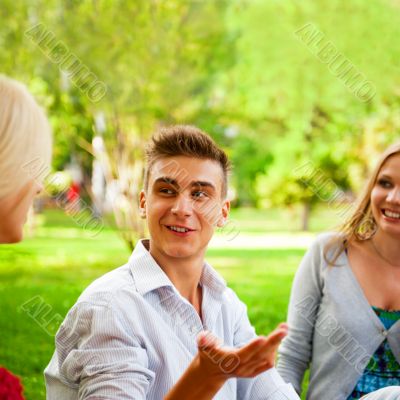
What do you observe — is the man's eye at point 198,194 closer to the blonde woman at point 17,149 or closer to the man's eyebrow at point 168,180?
the man's eyebrow at point 168,180

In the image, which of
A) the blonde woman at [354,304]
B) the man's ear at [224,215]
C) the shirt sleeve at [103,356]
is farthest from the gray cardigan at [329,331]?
the shirt sleeve at [103,356]

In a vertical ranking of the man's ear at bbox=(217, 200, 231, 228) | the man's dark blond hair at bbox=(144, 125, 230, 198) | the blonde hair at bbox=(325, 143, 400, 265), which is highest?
the man's dark blond hair at bbox=(144, 125, 230, 198)

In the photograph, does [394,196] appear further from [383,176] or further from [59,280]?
[59,280]

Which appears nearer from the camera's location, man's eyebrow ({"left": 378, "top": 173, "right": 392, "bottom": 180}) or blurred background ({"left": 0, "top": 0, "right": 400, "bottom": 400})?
man's eyebrow ({"left": 378, "top": 173, "right": 392, "bottom": 180})

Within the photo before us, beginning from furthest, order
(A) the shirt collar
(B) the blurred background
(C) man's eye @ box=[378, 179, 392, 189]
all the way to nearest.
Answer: (B) the blurred background → (C) man's eye @ box=[378, 179, 392, 189] → (A) the shirt collar

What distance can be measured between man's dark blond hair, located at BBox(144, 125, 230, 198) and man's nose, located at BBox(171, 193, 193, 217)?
107 mm

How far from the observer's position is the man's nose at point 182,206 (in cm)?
156

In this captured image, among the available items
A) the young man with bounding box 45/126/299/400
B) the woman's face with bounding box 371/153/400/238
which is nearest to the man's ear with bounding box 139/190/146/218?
the young man with bounding box 45/126/299/400

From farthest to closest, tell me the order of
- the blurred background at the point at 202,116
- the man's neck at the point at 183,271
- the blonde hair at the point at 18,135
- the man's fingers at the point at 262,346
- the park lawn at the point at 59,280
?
the blurred background at the point at 202,116, the park lawn at the point at 59,280, the man's neck at the point at 183,271, the man's fingers at the point at 262,346, the blonde hair at the point at 18,135

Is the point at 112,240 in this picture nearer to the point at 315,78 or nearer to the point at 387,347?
the point at 315,78

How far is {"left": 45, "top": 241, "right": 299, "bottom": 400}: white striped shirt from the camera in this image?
1332mm

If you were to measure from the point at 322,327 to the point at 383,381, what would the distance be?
0.77 feet

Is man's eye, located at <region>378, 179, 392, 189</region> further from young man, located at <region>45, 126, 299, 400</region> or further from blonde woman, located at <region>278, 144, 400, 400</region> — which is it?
young man, located at <region>45, 126, 299, 400</region>

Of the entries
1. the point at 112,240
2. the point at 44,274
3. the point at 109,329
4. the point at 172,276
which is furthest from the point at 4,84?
the point at 112,240
